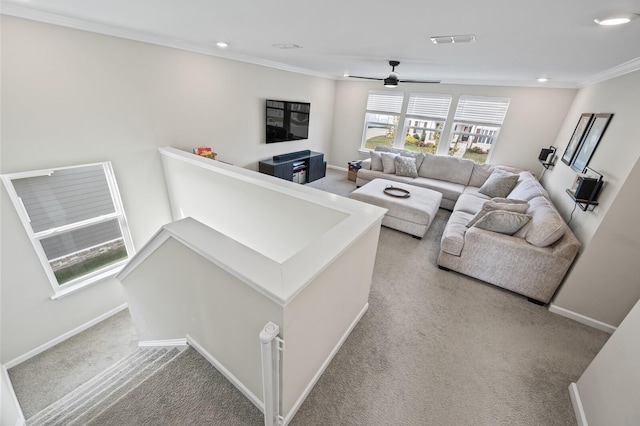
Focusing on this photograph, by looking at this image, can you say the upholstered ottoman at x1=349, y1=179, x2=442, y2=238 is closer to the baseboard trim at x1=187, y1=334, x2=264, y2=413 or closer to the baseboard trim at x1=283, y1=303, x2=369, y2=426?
the baseboard trim at x1=283, y1=303, x2=369, y2=426

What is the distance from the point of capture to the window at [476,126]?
16.4 ft

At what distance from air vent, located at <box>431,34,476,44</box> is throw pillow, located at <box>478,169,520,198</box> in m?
3.04

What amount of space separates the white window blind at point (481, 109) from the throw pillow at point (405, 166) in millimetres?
1427

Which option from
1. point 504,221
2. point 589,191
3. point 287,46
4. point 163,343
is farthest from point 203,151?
point 589,191

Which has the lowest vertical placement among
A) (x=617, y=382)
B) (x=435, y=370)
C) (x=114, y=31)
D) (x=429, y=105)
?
(x=435, y=370)

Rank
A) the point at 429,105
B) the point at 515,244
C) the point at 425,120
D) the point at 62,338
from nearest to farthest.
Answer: the point at 515,244, the point at 62,338, the point at 429,105, the point at 425,120

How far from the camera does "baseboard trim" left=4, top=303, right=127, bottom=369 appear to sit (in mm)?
2410

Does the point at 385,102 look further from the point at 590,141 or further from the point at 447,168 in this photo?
the point at 590,141

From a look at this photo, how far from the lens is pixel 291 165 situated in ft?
16.8

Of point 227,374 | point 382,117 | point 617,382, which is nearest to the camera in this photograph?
point 617,382

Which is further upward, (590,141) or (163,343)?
(590,141)

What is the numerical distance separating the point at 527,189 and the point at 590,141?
0.88 meters

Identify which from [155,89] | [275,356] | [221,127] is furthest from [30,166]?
[275,356]

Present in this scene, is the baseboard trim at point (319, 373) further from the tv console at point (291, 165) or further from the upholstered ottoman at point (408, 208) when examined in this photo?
the tv console at point (291, 165)
